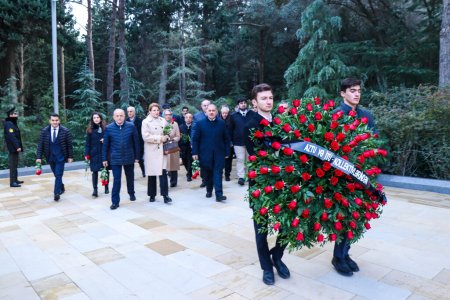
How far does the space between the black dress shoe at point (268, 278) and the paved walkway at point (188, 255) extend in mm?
59

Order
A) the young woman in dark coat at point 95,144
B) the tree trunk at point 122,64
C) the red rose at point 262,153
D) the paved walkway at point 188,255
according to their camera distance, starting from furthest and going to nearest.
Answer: the tree trunk at point 122,64 → the young woman in dark coat at point 95,144 → the paved walkway at point 188,255 → the red rose at point 262,153

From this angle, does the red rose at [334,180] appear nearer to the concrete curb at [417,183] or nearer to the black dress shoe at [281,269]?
the black dress shoe at [281,269]

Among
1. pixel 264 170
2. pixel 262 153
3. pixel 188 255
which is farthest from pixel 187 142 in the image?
pixel 264 170

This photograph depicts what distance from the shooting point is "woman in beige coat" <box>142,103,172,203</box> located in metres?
6.93

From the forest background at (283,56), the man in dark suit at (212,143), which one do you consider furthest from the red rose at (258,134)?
the forest background at (283,56)

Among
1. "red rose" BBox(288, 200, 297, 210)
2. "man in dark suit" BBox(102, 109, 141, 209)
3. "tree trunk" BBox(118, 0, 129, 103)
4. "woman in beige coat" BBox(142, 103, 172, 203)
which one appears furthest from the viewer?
"tree trunk" BBox(118, 0, 129, 103)

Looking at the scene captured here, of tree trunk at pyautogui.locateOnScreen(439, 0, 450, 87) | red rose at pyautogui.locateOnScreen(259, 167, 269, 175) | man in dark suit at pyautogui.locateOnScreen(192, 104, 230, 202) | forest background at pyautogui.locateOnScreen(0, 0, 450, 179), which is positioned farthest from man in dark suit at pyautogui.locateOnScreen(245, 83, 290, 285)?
tree trunk at pyautogui.locateOnScreen(439, 0, 450, 87)

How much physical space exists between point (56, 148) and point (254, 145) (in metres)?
5.35

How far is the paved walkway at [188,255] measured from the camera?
3.49m

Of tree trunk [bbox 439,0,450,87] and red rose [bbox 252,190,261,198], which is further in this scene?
tree trunk [bbox 439,0,450,87]

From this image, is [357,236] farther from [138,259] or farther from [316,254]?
[138,259]

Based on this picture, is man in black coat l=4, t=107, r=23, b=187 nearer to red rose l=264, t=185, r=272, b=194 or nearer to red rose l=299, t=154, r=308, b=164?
red rose l=264, t=185, r=272, b=194

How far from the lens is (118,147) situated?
670 centimetres

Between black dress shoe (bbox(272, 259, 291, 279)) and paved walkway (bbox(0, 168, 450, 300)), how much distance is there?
0.22 feet
